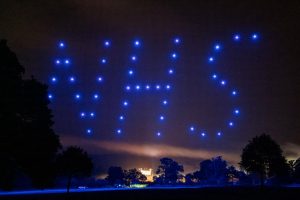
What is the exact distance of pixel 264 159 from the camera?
60.6 meters

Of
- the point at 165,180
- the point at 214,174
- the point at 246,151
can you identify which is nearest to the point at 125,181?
the point at 165,180

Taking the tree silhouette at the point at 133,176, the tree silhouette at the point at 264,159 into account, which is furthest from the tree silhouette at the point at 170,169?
the tree silhouette at the point at 264,159

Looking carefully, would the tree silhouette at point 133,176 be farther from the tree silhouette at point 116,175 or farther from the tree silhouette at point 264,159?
the tree silhouette at point 264,159

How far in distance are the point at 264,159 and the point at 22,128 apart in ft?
148

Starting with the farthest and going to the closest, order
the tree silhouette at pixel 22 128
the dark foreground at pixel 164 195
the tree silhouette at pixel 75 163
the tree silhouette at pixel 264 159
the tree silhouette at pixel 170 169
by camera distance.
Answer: the tree silhouette at pixel 170 169
the tree silhouette at pixel 264 159
the tree silhouette at pixel 75 163
the dark foreground at pixel 164 195
the tree silhouette at pixel 22 128

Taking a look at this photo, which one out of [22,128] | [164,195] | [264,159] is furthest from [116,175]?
[22,128]

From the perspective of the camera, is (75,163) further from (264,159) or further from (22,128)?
(264,159)

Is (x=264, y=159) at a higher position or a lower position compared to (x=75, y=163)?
higher

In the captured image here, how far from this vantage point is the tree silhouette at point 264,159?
5944 centimetres

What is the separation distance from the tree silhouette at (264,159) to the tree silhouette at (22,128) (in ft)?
133

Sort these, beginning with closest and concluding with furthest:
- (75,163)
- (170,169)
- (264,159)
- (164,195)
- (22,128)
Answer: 1. (22,128)
2. (164,195)
3. (75,163)
4. (264,159)
5. (170,169)

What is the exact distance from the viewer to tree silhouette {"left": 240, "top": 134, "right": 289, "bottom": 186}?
5944cm

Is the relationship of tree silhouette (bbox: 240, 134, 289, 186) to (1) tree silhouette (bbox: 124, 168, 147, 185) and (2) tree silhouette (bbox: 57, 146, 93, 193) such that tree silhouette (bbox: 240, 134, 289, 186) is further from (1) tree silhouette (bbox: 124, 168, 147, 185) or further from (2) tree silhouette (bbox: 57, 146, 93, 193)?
(1) tree silhouette (bbox: 124, 168, 147, 185)

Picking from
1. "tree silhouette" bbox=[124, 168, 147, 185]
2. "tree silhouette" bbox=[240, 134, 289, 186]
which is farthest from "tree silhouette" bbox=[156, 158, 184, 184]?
"tree silhouette" bbox=[240, 134, 289, 186]
